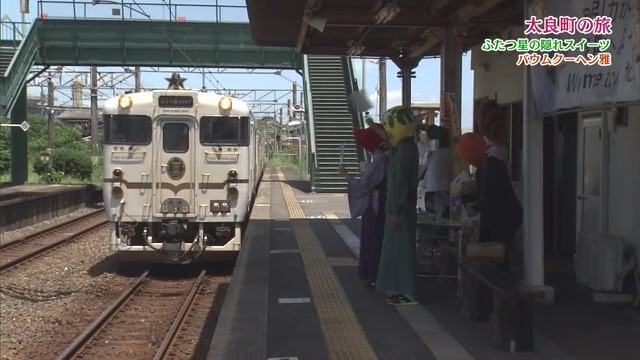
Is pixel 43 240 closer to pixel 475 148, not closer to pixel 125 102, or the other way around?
pixel 125 102

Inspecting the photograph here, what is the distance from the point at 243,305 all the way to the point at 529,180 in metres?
3.13

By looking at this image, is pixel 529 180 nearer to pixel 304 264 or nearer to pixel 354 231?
pixel 304 264

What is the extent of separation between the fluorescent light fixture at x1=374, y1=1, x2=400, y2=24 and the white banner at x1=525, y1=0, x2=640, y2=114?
6.90ft

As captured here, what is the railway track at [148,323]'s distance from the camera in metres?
7.30

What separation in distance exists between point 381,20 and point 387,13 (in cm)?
43

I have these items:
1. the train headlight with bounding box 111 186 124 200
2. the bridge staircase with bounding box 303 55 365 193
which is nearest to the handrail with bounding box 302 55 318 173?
the bridge staircase with bounding box 303 55 365 193

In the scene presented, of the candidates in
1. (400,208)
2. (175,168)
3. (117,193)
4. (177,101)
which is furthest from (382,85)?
(400,208)

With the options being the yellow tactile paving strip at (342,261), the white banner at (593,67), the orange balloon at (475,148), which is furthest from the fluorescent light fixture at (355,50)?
the white banner at (593,67)

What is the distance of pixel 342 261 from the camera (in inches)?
402

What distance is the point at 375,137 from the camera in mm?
7785

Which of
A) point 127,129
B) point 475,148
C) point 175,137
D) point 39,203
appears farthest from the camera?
point 39,203

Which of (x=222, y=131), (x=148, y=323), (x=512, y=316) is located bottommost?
(x=148, y=323)

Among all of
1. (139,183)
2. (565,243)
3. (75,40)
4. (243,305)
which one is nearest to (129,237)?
(139,183)

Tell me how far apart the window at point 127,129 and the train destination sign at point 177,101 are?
1.20 feet
